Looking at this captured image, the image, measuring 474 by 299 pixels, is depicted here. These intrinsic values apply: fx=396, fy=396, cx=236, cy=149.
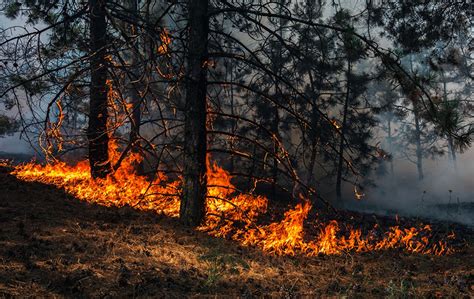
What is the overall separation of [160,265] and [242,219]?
3211mm

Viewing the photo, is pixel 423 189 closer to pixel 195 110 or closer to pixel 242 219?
pixel 242 219

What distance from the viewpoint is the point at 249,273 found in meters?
5.18

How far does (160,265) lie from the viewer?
4914 mm

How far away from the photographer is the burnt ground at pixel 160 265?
4102 millimetres

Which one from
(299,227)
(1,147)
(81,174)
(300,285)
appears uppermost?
(1,147)

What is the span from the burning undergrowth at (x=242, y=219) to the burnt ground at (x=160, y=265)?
44 cm

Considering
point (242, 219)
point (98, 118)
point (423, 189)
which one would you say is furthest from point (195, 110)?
point (423, 189)

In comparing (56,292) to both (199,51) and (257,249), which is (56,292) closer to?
(257,249)

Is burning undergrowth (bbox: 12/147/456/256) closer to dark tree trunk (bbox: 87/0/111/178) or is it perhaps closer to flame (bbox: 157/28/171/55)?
dark tree trunk (bbox: 87/0/111/178)

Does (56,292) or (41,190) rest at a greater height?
(41,190)

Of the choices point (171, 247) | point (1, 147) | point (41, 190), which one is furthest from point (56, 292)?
point (1, 147)

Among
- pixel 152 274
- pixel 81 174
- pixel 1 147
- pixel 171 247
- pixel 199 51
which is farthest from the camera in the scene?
pixel 1 147

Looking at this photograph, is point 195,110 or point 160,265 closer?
point 160,265

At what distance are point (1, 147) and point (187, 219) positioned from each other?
161 ft
